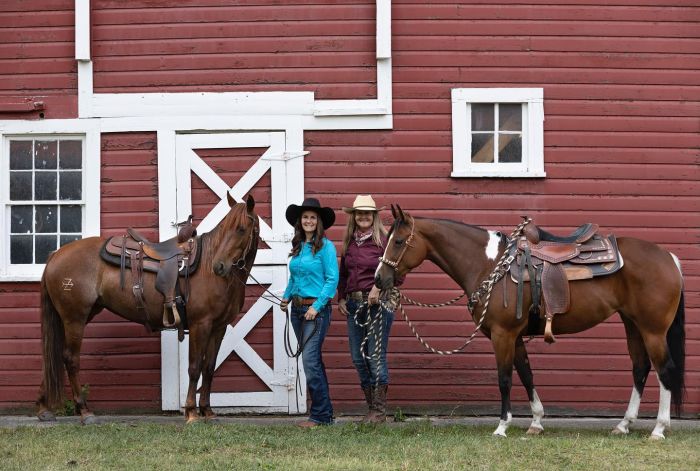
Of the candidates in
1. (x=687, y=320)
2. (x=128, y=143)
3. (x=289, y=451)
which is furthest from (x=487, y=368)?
(x=128, y=143)

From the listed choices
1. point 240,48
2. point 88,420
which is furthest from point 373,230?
point 88,420

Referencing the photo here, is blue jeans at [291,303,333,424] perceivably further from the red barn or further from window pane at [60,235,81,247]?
window pane at [60,235,81,247]

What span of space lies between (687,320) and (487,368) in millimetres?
2050

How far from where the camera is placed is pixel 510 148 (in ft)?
31.4

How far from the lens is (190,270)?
876cm

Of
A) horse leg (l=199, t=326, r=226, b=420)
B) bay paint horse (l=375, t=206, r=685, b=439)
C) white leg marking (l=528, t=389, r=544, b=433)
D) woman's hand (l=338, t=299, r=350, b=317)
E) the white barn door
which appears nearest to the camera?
bay paint horse (l=375, t=206, r=685, b=439)

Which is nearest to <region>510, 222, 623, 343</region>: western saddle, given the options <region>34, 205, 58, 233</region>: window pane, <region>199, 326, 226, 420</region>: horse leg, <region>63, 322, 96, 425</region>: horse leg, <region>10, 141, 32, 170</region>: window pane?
<region>199, 326, 226, 420</region>: horse leg

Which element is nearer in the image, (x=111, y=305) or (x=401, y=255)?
(x=401, y=255)

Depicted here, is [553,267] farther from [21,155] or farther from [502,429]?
[21,155]

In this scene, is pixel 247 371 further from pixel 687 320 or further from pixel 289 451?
pixel 687 320

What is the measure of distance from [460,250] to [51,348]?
13.0 feet

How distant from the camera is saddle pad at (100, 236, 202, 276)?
Answer: 8.77 m

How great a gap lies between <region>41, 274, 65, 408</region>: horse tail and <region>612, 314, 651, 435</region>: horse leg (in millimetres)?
5125

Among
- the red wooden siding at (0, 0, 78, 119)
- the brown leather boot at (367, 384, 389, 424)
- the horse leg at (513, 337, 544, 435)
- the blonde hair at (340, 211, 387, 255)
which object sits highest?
the red wooden siding at (0, 0, 78, 119)
